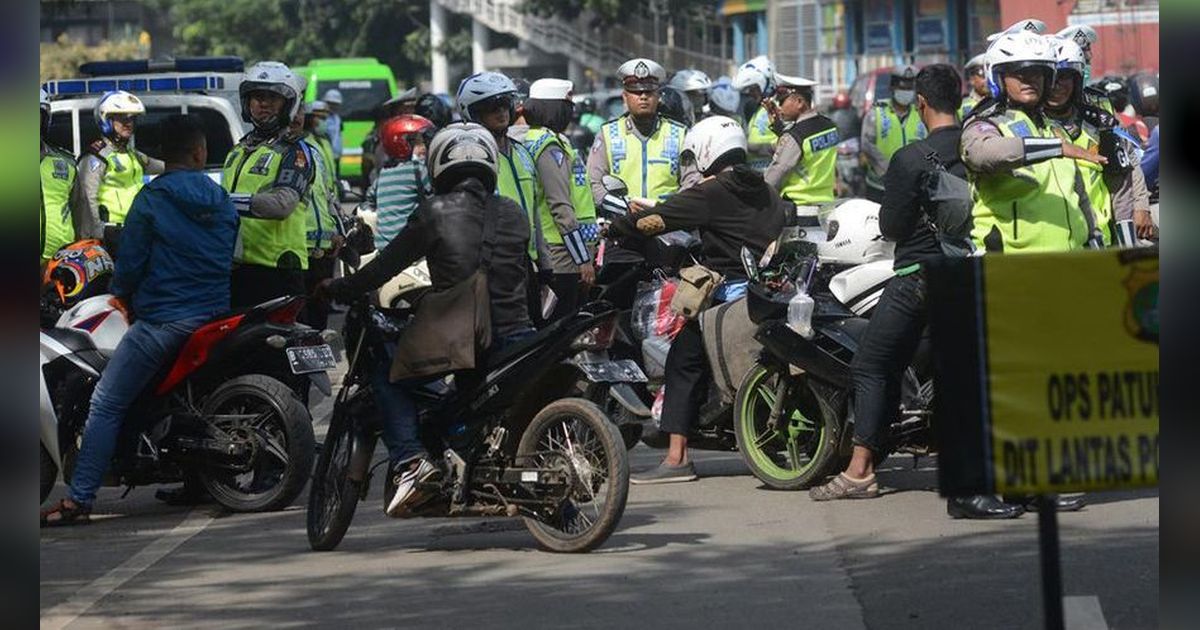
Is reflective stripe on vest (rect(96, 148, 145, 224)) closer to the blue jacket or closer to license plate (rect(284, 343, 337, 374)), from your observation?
the blue jacket

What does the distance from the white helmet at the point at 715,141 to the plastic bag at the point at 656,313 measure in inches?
29.3

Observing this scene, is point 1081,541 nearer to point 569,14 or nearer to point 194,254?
point 194,254

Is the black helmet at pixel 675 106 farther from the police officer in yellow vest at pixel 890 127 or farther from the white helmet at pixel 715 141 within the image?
the white helmet at pixel 715 141

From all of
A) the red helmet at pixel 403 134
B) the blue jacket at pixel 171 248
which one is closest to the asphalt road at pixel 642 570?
the blue jacket at pixel 171 248

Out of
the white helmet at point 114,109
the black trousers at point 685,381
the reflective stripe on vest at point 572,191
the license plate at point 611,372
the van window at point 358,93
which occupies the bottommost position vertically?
the black trousers at point 685,381

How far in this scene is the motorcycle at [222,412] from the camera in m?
9.73

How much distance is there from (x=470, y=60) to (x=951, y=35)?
90.8 feet

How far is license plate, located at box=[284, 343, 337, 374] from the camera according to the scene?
972cm

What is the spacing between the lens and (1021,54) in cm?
902

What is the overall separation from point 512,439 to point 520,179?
9.51 feet

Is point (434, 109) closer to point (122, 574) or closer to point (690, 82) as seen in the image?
point (690, 82)

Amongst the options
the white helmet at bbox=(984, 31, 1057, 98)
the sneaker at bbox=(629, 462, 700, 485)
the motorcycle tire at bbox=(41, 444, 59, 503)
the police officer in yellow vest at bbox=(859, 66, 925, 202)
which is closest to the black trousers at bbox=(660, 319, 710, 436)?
the sneaker at bbox=(629, 462, 700, 485)

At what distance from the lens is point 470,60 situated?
273ft

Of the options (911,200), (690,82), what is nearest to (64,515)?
(911,200)
